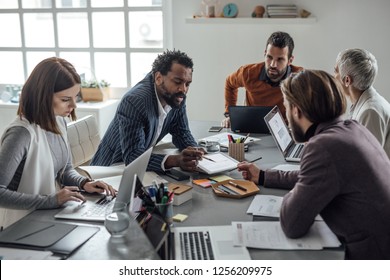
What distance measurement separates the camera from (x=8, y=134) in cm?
189

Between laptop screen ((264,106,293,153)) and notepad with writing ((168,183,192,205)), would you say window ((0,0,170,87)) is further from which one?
notepad with writing ((168,183,192,205))

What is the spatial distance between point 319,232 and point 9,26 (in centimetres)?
421

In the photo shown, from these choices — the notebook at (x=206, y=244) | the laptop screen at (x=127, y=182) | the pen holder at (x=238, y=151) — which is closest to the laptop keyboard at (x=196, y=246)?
the notebook at (x=206, y=244)

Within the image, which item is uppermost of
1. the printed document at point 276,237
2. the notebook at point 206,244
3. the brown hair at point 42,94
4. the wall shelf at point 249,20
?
the wall shelf at point 249,20

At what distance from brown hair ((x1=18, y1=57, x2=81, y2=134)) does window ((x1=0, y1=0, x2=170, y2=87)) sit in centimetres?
256

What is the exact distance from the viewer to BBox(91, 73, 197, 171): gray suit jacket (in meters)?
2.33

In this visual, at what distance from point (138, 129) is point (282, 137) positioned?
84 cm

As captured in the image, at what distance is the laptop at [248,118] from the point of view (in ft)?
9.92

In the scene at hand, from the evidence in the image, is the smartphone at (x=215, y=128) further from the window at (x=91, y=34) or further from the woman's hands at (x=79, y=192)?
the window at (x=91, y=34)

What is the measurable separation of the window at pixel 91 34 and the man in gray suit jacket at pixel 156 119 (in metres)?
1.92

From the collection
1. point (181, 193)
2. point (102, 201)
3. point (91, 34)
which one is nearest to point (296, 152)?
point (181, 193)

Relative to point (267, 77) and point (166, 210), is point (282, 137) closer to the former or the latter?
point (267, 77)

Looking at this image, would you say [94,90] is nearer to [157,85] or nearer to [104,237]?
[157,85]
